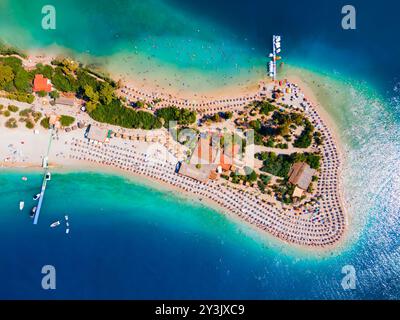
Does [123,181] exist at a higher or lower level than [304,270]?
higher

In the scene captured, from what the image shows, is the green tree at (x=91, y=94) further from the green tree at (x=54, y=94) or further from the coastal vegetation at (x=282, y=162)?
the coastal vegetation at (x=282, y=162)

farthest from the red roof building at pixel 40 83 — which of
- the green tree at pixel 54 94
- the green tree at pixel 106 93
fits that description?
the green tree at pixel 106 93

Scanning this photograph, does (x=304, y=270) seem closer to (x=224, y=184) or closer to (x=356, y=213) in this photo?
(x=356, y=213)

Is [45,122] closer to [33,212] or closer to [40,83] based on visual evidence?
[40,83]

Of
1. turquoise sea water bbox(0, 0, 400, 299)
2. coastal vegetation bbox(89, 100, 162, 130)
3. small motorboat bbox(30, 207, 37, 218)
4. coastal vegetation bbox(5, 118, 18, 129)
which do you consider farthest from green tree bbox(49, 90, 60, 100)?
small motorboat bbox(30, 207, 37, 218)

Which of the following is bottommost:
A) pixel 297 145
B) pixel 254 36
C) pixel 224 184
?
pixel 224 184

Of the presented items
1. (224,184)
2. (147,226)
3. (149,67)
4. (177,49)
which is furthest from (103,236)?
(177,49)

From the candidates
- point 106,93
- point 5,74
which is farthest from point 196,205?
point 5,74
